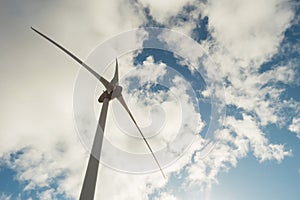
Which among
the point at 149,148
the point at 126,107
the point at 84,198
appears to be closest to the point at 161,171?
the point at 149,148

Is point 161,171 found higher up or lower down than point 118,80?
lower down

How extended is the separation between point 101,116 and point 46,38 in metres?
10.2

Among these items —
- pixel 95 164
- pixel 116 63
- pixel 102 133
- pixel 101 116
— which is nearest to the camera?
pixel 95 164

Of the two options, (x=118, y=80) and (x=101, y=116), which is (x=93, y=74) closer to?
(x=118, y=80)

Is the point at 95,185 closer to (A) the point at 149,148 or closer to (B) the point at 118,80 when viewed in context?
(A) the point at 149,148

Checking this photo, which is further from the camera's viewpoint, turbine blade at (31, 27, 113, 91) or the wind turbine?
turbine blade at (31, 27, 113, 91)

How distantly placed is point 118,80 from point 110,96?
4.85 m

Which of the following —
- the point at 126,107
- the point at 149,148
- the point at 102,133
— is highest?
the point at 126,107

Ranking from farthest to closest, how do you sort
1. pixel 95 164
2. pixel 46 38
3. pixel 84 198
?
pixel 46 38 → pixel 95 164 → pixel 84 198

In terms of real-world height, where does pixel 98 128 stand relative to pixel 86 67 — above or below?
below

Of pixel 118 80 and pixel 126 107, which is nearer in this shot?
pixel 126 107

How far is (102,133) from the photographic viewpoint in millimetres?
23703

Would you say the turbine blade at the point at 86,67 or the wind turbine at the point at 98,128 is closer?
the wind turbine at the point at 98,128

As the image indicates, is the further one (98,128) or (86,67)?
(86,67)
